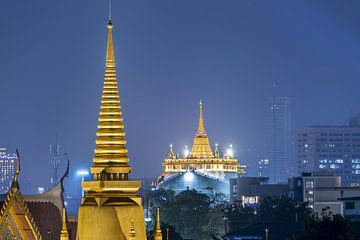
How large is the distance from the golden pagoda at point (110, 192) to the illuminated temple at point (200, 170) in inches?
3557

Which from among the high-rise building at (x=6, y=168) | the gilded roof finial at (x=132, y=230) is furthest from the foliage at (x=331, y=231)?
the high-rise building at (x=6, y=168)

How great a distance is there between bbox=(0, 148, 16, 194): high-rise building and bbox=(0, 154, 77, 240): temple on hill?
79.2m

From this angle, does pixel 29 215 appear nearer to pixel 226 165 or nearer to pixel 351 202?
pixel 351 202

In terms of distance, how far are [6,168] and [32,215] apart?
90636 mm

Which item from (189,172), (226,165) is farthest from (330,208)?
(226,165)

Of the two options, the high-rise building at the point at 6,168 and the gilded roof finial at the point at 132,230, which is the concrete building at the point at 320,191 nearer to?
the high-rise building at the point at 6,168

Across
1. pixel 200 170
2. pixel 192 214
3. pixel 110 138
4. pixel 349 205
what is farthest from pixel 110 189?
Answer: pixel 200 170

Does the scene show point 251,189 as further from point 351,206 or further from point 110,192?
point 110,192

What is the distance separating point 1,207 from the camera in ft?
168

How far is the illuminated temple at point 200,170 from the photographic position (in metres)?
142

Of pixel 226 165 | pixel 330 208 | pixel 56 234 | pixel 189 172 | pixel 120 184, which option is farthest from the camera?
pixel 226 165

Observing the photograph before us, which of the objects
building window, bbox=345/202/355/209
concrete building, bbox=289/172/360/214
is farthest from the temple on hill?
concrete building, bbox=289/172/360/214

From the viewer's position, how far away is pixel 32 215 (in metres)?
53.2

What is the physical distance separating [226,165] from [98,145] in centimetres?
11238
